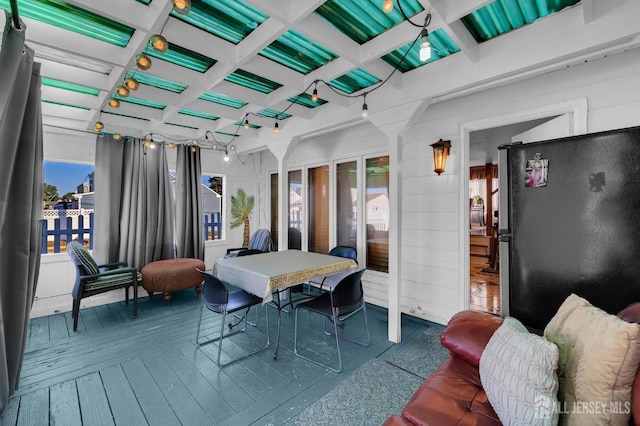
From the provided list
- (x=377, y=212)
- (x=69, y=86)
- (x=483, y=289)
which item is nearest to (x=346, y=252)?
(x=377, y=212)

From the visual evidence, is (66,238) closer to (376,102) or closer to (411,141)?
(376,102)

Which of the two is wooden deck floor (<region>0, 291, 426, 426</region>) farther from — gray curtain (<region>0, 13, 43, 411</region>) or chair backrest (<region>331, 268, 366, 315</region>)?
gray curtain (<region>0, 13, 43, 411</region>)

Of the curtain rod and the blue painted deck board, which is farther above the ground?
the curtain rod

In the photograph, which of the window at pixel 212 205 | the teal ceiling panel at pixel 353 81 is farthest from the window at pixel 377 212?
the window at pixel 212 205

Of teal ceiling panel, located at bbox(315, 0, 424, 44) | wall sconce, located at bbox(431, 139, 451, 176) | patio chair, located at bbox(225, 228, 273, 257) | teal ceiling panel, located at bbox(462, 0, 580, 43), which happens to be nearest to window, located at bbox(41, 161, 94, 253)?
patio chair, located at bbox(225, 228, 273, 257)

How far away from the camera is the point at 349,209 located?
14.2 feet

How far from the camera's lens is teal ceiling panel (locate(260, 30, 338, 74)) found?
228 cm

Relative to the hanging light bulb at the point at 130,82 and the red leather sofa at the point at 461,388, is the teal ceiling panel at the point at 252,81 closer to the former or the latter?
the hanging light bulb at the point at 130,82

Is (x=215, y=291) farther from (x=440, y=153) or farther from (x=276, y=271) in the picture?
(x=440, y=153)

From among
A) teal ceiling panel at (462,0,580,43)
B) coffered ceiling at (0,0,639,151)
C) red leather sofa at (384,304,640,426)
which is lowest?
red leather sofa at (384,304,640,426)

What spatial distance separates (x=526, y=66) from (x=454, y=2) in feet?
2.80

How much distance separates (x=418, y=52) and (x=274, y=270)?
7.77 feet

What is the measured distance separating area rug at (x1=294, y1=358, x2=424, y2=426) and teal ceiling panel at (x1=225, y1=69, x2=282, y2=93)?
292cm

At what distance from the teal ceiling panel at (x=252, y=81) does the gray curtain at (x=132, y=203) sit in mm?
2292
